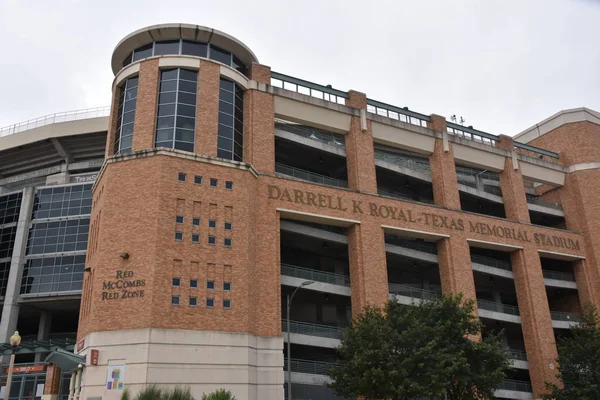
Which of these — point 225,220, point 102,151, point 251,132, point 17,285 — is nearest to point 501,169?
point 251,132

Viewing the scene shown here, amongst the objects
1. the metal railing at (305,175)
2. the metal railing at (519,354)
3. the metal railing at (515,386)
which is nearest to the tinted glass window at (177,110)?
the metal railing at (305,175)

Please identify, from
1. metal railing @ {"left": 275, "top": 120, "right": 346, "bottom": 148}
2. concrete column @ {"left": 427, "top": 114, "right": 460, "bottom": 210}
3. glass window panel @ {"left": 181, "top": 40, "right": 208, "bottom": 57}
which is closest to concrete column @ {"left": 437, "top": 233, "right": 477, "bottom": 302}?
concrete column @ {"left": 427, "top": 114, "right": 460, "bottom": 210}

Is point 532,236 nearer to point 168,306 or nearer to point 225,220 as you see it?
point 225,220

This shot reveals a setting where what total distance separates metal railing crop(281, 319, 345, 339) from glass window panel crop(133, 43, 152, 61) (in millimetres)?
20718

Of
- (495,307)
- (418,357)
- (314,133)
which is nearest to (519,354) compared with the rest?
(495,307)

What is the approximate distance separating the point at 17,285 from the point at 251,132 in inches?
1014

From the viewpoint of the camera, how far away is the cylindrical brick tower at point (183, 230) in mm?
31297

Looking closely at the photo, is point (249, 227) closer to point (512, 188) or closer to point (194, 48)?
point (194, 48)

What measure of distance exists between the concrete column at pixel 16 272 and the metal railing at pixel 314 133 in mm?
24645

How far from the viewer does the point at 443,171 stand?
47438mm

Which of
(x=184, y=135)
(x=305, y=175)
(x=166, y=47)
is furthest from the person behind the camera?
(x=305, y=175)

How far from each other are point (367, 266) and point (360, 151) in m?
9.22

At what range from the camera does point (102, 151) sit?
54344 mm

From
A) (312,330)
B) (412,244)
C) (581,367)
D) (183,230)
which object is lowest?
(581,367)
